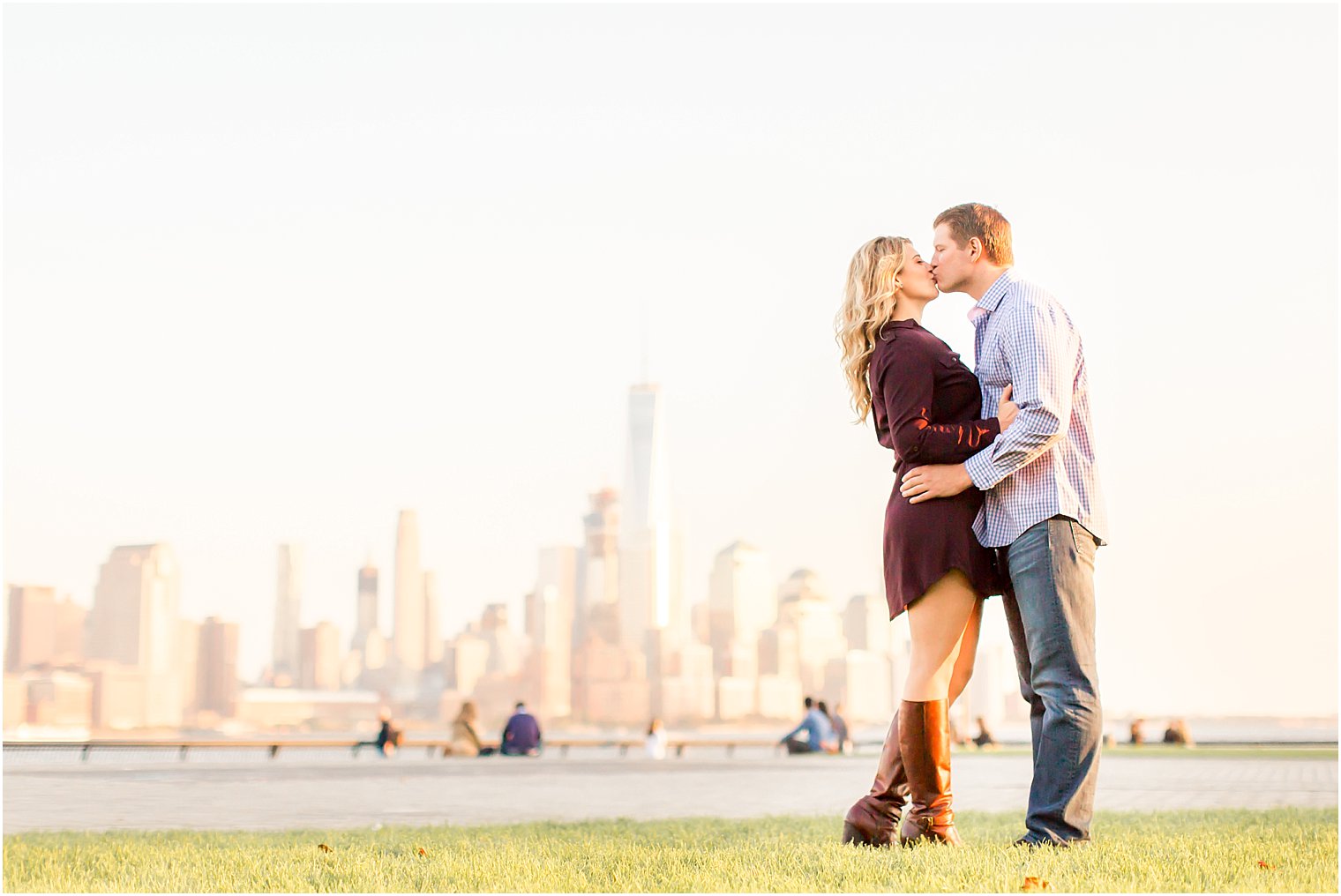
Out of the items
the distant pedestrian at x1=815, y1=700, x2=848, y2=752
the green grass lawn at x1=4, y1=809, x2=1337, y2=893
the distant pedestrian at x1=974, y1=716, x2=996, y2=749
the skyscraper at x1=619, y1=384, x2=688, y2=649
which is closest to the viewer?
the green grass lawn at x1=4, y1=809, x2=1337, y2=893

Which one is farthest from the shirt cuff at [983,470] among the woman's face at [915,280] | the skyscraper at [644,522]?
the skyscraper at [644,522]

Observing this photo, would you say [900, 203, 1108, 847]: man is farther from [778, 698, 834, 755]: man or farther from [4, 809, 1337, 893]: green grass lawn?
[778, 698, 834, 755]: man

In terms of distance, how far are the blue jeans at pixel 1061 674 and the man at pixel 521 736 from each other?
1701 cm

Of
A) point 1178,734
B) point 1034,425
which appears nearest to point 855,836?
point 1034,425

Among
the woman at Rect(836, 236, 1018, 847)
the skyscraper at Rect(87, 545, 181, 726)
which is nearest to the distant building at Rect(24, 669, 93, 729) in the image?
the skyscraper at Rect(87, 545, 181, 726)

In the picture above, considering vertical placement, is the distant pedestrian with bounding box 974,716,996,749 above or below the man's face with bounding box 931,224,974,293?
below

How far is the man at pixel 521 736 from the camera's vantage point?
21062 mm

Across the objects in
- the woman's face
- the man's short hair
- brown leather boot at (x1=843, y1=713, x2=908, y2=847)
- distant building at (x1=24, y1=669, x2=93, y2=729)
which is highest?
the man's short hair

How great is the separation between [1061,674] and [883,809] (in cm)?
80

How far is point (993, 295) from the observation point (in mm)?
4848

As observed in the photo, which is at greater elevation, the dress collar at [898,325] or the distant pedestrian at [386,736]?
the dress collar at [898,325]

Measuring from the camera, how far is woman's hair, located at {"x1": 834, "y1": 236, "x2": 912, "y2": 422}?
15.8 ft

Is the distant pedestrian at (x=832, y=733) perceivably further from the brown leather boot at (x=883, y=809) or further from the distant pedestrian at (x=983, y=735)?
the brown leather boot at (x=883, y=809)

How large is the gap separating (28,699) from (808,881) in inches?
6174
